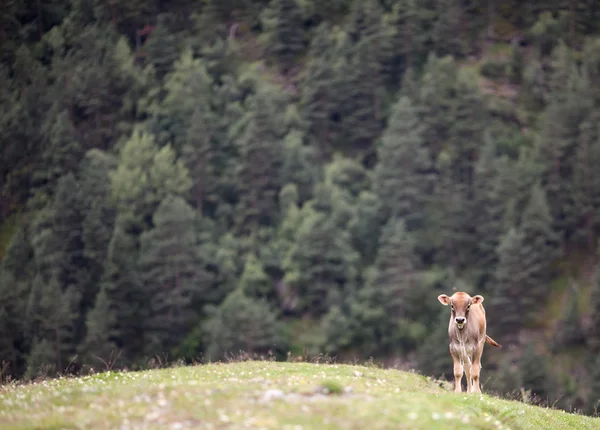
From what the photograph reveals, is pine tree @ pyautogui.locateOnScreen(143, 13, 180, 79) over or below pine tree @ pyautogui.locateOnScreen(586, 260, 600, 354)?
over

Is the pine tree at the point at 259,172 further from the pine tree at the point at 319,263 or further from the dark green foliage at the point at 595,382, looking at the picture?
the dark green foliage at the point at 595,382

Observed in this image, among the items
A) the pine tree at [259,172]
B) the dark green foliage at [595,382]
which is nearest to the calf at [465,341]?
the dark green foliage at [595,382]

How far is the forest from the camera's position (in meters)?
77.8

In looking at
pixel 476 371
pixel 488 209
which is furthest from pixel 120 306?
pixel 476 371

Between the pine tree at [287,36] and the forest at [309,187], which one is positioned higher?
the pine tree at [287,36]

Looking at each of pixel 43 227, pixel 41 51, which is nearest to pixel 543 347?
pixel 43 227

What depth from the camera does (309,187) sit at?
3777 inches

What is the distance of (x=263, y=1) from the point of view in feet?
411

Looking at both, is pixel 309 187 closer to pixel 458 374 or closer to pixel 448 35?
pixel 448 35

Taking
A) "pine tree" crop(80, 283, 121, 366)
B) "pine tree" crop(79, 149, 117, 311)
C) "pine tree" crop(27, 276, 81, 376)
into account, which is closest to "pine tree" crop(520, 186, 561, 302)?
"pine tree" crop(80, 283, 121, 366)

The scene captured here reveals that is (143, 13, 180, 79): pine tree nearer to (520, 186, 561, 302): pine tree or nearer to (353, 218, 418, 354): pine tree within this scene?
(353, 218, 418, 354): pine tree

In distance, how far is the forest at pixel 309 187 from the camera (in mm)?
77750

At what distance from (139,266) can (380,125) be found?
41716 millimetres

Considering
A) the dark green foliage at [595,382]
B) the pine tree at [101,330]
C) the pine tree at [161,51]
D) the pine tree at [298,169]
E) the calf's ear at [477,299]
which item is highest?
the pine tree at [161,51]
